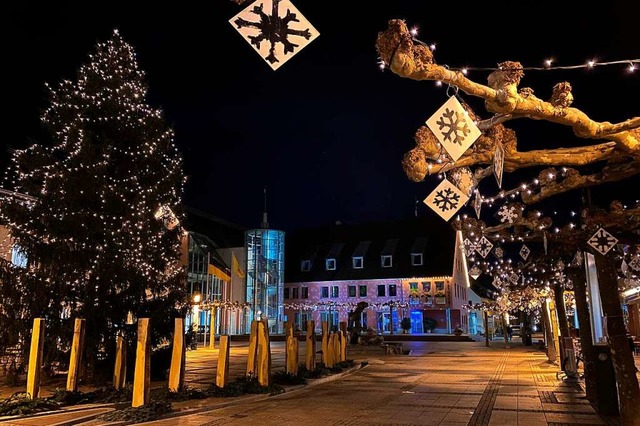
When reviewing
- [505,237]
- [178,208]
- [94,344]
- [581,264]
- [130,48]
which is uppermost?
[130,48]

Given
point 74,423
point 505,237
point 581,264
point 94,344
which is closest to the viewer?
point 74,423

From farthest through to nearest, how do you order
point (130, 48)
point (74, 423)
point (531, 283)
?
point (531, 283) < point (130, 48) < point (74, 423)

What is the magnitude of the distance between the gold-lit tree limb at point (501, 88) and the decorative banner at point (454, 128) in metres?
0.45

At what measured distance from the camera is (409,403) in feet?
36.7

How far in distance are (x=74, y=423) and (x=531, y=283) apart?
2056cm

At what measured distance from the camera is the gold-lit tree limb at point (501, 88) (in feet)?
15.2

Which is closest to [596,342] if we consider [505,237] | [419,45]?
[505,237]

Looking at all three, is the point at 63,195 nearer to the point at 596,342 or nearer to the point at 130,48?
the point at 130,48

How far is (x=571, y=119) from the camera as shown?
5.52 metres

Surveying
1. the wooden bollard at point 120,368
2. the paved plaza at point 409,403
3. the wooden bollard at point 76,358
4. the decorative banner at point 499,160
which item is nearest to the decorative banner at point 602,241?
the paved plaza at point 409,403

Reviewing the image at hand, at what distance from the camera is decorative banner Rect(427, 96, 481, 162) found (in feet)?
19.2

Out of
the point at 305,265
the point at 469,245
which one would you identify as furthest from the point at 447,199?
the point at 305,265

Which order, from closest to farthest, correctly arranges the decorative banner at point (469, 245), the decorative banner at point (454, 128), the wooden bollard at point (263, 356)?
the decorative banner at point (454, 128)
the wooden bollard at point (263, 356)
the decorative banner at point (469, 245)

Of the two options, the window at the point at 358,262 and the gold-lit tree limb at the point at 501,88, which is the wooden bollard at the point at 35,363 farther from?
the window at the point at 358,262
